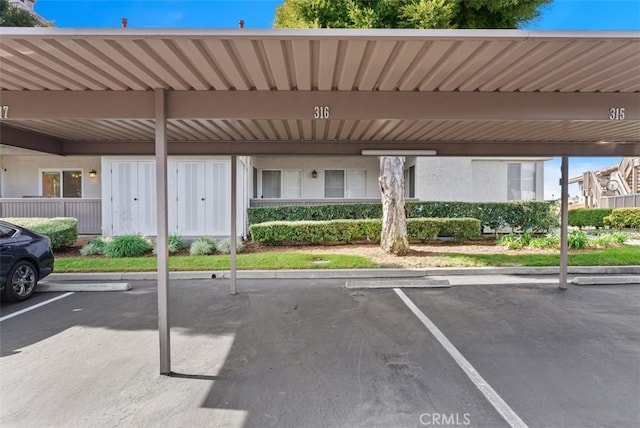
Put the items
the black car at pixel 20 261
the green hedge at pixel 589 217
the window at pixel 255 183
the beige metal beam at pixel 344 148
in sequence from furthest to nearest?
the green hedge at pixel 589 217 < the window at pixel 255 183 < the beige metal beam at pixel 344 148 < the black car at pixel 20 261

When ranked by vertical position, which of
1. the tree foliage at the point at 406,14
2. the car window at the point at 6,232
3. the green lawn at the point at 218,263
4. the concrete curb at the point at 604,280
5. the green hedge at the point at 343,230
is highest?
the tree foliage at the point at 406,14

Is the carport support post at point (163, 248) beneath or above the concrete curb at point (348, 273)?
above

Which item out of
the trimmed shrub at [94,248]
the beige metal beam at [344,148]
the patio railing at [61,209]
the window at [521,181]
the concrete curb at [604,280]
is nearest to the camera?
the beige metal beam at [344,148]

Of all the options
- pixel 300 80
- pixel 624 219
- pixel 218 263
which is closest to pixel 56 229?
pixel 218 263

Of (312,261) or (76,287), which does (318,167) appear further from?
(76,287)

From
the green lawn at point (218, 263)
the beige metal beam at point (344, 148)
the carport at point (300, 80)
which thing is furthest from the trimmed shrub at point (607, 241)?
the green lawn at point (218, 263)

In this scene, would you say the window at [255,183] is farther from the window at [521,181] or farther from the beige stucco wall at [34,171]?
the window at [521,181]

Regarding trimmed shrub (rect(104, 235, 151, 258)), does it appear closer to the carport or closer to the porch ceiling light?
the carport

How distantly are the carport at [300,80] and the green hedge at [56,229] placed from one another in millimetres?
5496

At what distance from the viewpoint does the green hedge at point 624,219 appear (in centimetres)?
1534

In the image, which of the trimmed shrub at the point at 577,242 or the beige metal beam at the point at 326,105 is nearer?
the beige metal beam at the point at 326,105

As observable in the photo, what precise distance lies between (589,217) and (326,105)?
18.7 meters

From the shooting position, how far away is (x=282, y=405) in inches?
115

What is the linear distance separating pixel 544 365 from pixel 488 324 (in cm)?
117
